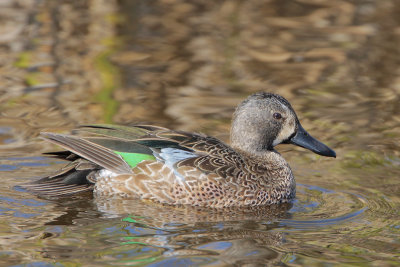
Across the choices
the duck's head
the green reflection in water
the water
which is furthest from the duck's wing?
the green reflection in water

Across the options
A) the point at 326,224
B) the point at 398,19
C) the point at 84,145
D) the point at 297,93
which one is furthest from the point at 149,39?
the point at 326,224

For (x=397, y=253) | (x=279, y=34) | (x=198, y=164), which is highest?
(x=279, y=34)

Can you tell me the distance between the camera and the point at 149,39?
12539mm

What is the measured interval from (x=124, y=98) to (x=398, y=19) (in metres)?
6.01

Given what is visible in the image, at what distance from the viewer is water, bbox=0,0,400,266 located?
235 inches

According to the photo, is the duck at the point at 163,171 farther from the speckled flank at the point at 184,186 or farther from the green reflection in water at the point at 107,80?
the green reflection in water at the point at 107,80

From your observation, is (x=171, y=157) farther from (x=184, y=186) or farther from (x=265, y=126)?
(x=265, y=126)

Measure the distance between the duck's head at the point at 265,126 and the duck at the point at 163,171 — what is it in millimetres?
21

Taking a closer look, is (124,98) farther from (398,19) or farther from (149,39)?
(398,19)

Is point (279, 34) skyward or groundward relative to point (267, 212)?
skyward

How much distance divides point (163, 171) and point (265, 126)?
1.14 meters

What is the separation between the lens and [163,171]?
22.9 ft

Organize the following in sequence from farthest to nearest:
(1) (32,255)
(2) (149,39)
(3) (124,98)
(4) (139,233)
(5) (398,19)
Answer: (5) (398,19), (2) (149,39), (3) (124,98), (4) (139,233), (1) (32,255)

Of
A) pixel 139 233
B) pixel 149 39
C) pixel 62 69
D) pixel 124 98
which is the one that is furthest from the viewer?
pixel 149 39
